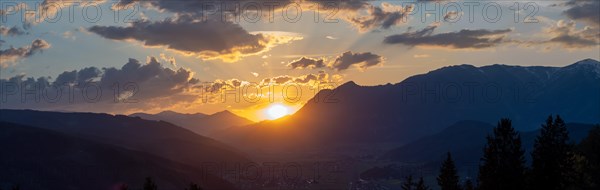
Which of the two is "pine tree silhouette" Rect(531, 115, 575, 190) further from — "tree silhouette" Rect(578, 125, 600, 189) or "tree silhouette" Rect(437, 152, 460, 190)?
"tree silhouette" Rect(578, 125, 600, 189)

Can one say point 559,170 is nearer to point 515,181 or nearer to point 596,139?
point 515,181

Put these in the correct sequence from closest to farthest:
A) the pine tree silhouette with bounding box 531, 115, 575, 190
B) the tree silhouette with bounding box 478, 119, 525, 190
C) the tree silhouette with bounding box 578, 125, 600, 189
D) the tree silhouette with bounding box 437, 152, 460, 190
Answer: the tree silhouette with bounding box 478, 119, 525, 190
the pine tree silhouette with bounding box 531, 115, 575, 190
the tree silhouette with bounding box 437, 152, 460, 190
the tree silhouette with bounding box 578, 125, 600, 189

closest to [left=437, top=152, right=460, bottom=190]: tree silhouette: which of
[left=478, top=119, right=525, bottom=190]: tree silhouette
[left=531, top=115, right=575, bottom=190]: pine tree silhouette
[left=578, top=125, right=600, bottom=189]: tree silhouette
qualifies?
[left=478, top=119, right=525, bottom=190]: tree silhouette

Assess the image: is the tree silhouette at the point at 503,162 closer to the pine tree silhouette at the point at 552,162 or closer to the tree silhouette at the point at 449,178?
the pine tree silhouette at the point at 552,162

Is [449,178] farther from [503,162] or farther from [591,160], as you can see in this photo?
[591,160]

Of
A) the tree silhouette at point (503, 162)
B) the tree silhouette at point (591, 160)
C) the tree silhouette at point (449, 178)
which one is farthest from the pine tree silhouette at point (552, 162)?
the tree silhouette at point (591, 160)

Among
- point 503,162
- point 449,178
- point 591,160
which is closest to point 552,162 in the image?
point 503,162
